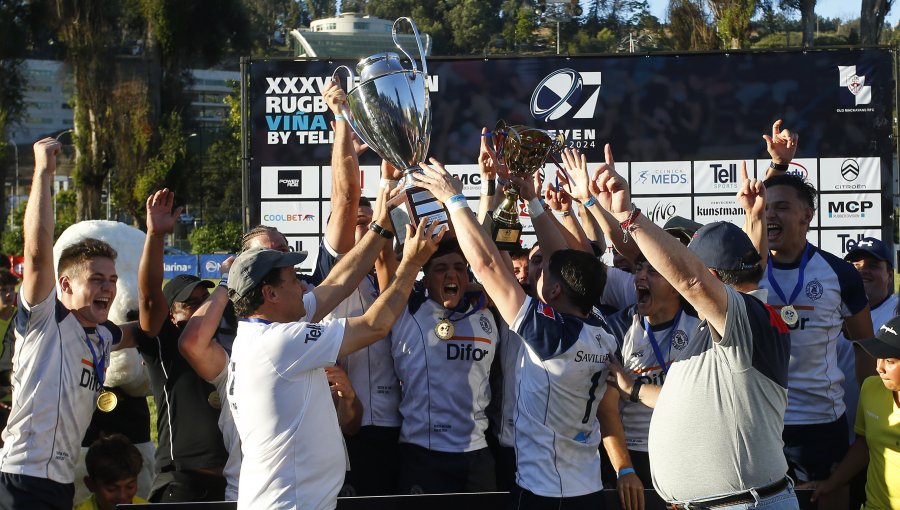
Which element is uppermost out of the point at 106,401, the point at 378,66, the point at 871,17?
the point at 871,17

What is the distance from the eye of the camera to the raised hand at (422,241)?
4430 millimetres

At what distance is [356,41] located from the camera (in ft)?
52.9

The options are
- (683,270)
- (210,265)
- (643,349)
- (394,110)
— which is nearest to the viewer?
(683,270)

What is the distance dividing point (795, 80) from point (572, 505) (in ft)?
23.5

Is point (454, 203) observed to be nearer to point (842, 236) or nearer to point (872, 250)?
point (872, 250)

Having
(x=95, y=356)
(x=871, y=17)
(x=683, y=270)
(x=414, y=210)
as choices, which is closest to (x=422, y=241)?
(x=414, y=210)

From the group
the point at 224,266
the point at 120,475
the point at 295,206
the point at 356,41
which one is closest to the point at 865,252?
the point at 224,266

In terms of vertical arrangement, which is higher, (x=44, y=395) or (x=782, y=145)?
(x=782, y=145)

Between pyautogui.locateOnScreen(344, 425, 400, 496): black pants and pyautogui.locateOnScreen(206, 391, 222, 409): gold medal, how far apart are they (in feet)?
2.49

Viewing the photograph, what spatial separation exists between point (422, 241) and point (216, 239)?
3458 cm

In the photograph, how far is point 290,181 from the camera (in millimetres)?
10297

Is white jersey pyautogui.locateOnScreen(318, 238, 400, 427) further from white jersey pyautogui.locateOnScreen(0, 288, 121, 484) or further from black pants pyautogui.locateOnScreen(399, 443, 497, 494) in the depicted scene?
white jersey pyautogui.locateOnScreen(0, 288, 121, 484)

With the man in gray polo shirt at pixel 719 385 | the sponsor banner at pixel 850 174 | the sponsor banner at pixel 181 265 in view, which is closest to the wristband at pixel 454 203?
the man in gray polo shirt at pixel 719 385

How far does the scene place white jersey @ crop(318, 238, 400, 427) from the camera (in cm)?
549
